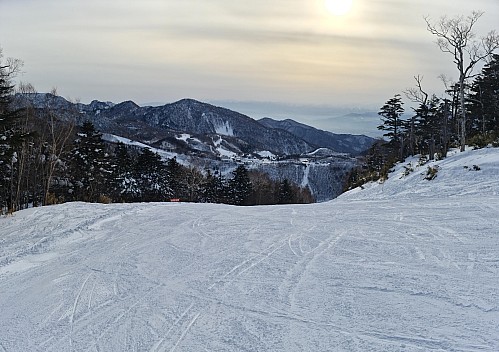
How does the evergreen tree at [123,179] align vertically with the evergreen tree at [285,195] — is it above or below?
above

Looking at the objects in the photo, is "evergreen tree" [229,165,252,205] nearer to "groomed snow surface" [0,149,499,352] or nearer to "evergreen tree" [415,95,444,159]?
"evergreen tree" [415,95,444,159]

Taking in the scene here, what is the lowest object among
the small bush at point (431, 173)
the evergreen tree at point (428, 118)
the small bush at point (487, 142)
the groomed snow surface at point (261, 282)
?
the groomed snow surface at point (261, 282)

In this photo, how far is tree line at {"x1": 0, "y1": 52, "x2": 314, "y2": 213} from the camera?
910 inches

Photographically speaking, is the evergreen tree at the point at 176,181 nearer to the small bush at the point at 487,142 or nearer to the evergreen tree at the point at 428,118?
the evergreen tree at the point at 428,118

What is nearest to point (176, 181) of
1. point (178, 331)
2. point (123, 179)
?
point (123, 179)

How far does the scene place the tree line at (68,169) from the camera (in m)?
23.1

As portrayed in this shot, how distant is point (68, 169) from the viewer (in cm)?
4091

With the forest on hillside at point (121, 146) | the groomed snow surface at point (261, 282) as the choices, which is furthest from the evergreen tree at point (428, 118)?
the groomed snow surface at point (261, 282)

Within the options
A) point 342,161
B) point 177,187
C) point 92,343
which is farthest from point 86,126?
point 342,161

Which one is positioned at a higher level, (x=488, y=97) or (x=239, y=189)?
(x=488, y=97)

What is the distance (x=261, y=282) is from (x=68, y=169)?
37.9 meters

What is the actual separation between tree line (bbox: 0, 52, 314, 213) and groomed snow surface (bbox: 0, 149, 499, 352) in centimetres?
855

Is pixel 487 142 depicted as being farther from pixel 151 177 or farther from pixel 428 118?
pixel 151 177

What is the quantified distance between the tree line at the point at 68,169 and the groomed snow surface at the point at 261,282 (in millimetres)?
8547
